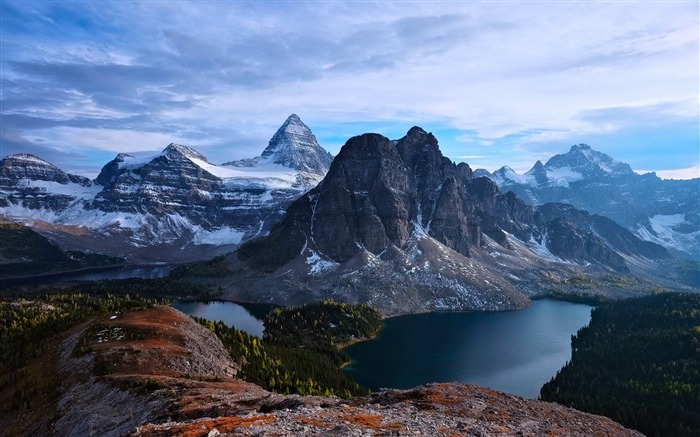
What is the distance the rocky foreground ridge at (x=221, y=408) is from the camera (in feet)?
114

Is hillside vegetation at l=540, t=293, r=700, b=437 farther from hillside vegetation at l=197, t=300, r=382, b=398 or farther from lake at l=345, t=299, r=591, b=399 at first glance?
hillside vegetation at l=197, t=300, r=382, b=398

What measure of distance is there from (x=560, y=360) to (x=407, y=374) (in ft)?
174

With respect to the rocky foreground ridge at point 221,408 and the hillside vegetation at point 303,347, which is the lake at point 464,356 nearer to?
the hillside vegetation at point 303,347

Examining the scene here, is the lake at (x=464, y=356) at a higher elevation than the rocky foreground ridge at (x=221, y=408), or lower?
lower

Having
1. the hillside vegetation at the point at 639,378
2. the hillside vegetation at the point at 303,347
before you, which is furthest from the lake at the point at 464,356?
the hillside vegetation at the point at 303,347

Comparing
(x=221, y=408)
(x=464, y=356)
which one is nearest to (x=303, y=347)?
(x=464, y=356)

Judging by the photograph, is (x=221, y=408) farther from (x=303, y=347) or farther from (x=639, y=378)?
(x=639, y=378)

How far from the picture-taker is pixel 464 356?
151m

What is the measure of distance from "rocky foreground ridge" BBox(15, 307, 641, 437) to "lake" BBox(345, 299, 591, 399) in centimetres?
6730

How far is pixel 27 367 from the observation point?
72938 millimetres

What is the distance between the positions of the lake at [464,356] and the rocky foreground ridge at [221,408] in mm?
67296

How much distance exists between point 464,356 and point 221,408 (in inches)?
4797

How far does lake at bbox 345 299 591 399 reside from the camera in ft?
420

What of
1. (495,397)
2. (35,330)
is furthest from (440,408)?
(35,330)
